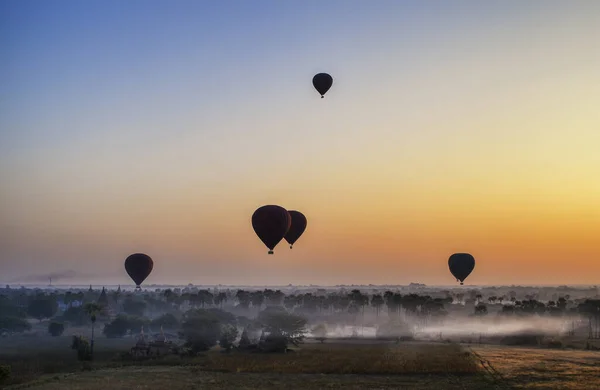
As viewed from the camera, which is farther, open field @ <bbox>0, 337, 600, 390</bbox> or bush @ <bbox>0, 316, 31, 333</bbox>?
bush @ <bbox>0, 316, 31, 333</bbox>

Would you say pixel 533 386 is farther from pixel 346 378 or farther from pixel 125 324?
pixel 125 324

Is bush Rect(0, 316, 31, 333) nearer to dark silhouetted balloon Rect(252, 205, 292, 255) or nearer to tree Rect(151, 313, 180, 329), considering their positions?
tree Rect(151, 313, 180, 329)

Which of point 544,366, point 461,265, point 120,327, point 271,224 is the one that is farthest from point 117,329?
point 544,366

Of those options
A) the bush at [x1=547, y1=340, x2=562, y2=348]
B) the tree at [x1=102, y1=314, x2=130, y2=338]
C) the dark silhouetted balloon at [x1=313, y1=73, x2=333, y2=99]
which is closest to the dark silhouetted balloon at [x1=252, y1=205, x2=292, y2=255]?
the dark silhouetted balloon at [x1=313, y1=73, x2=333, y2=99]

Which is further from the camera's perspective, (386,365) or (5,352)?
(5,352)

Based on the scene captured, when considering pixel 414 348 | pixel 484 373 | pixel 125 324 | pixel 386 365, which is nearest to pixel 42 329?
pixel 125 324

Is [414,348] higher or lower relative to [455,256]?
lower

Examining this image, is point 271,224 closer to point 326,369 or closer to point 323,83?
point 323,83
